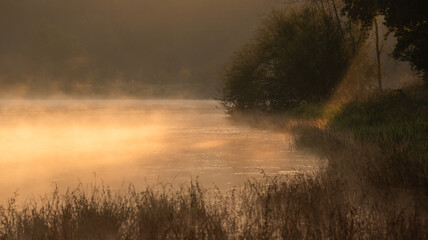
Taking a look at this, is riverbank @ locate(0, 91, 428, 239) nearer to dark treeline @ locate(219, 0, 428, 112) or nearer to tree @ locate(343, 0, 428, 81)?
tree @ locate(343, 0, 428, 81)

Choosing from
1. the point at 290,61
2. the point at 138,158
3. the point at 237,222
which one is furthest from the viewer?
the point at 290,61

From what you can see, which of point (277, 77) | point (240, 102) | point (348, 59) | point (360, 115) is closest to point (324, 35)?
point (348, 59)

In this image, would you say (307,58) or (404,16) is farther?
(307,58)

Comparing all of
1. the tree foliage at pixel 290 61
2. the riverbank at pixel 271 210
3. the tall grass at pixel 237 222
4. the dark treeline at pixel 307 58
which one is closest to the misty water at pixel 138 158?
the riverbank at pixel 271 210

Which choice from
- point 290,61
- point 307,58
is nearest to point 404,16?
point 307,58

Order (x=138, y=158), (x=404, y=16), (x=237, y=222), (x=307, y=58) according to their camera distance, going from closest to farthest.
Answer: (x=237, y=222), (x=404, y=16), (x=138, y=158), (x=307, y=58)

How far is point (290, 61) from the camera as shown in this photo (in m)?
37.7

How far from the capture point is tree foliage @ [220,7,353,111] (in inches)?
1463

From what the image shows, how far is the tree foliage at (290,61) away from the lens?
122 ft

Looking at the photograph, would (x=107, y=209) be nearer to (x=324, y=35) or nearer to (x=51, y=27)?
(x=324, y=35)

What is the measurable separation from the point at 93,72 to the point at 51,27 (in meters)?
21.4

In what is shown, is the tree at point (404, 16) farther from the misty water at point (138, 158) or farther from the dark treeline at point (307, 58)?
the dark treeline at point (307, 58)

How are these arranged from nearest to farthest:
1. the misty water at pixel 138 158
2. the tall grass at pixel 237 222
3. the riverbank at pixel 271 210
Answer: the tall grass at pixel 237 222 < the riverbank at pixel 271 210 < the misty water at pixel 138 158

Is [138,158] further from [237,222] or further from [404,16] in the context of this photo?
[237,222]
